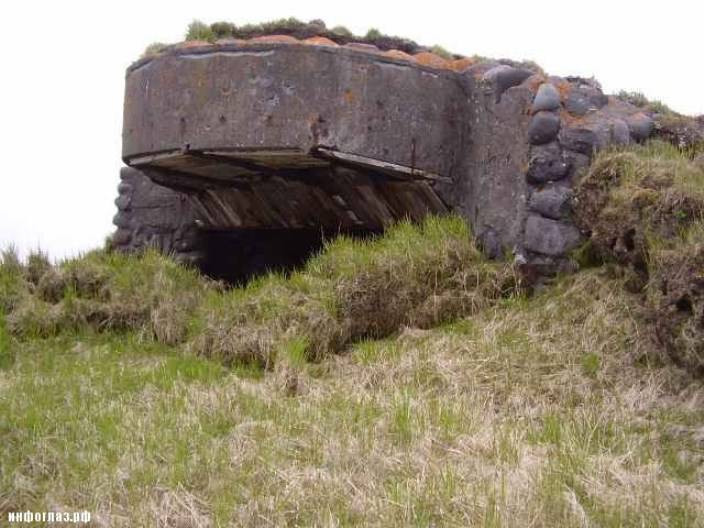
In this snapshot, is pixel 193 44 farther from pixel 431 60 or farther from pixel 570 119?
pixel 570 119

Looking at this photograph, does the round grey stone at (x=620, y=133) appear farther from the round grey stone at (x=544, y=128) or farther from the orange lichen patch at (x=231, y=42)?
the orange lichen patch at (x=231, y=42)

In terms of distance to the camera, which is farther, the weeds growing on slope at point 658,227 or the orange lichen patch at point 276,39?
the orange lichen patch at point 276,39

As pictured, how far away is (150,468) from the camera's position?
3.55m

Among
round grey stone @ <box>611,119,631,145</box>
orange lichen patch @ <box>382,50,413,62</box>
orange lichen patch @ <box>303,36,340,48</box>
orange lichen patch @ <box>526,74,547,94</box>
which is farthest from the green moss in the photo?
round grey stone @ <box>611,119,631,145</box>

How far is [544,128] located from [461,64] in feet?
3.41

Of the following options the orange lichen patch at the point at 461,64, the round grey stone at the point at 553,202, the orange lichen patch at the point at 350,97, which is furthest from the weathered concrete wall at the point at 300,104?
the round grey stone at the point at 553,202

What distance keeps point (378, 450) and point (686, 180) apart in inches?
98.1

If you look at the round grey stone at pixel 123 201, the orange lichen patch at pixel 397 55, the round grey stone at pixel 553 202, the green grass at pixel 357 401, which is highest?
the orange lichen patch at pixel 397 55

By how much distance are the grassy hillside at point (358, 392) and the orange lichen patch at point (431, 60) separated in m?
1.08

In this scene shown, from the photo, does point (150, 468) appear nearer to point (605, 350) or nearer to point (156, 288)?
point (605, 350)

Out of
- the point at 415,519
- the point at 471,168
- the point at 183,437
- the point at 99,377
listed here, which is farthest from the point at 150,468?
the point at 471,168

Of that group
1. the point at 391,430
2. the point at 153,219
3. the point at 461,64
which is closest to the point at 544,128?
the point at 461,64

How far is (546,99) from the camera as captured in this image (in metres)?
5.80

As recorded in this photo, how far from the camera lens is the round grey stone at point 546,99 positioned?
5793mm
